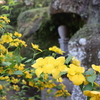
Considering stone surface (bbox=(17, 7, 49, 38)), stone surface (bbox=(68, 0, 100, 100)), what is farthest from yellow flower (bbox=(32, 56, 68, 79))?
stone surface (bbox=(17, 7, 49, 38))

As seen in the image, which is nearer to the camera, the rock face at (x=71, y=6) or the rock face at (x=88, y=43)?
the rock face at (x=88, y=43)

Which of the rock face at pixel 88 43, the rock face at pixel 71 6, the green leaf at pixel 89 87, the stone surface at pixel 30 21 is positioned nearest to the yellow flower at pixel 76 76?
the green leaf at pixel 89 87

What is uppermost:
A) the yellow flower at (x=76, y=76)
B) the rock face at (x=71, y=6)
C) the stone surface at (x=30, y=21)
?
the rock face at (x=71, y=6)

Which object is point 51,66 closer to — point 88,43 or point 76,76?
point 76,76

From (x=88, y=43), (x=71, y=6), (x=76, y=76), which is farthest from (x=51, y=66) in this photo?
(x=71, y=6)

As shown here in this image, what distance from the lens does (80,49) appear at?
4.70 ft

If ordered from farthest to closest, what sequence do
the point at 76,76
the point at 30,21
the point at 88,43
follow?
the point at 30,21 < the point at 88,43 < the point at 76,76

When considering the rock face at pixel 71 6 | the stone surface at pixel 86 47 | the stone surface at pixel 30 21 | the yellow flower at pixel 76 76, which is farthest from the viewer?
the stone surface at pixel 30 21

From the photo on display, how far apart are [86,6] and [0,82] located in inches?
62.5

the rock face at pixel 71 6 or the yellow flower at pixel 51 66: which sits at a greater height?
the rock face at pixel 71 6

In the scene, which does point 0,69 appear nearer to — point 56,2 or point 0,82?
point 0,82

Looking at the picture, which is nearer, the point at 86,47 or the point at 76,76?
the point at 76,76

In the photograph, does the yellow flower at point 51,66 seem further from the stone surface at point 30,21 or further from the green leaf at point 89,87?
the stone surface at point 30,21

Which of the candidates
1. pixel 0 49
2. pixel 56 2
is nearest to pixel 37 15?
pixel 56 2
